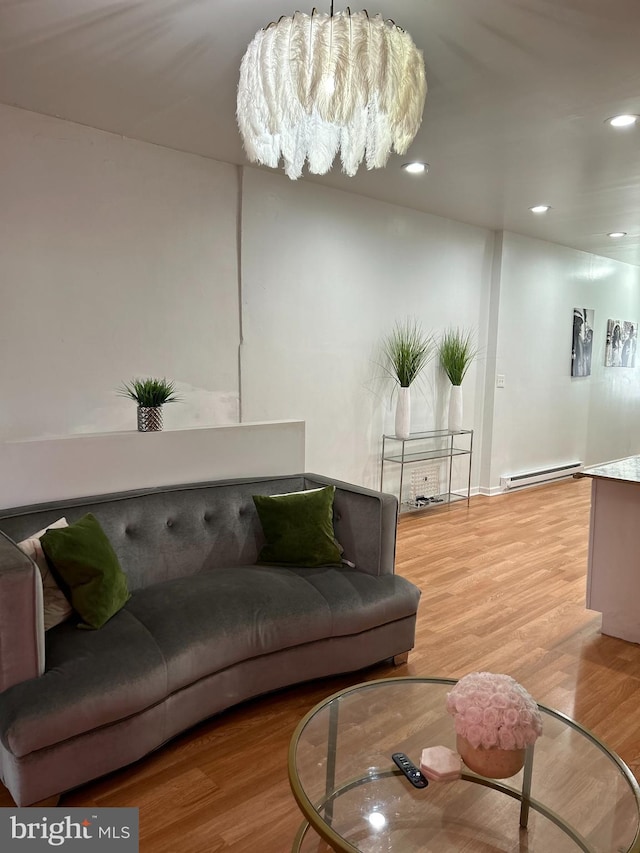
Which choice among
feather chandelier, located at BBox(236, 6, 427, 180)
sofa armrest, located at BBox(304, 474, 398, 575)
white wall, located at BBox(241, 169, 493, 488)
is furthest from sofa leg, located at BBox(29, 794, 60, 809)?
white wall, located at BBox(241, 169, 493, 488)

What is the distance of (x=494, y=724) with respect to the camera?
4.78 ft

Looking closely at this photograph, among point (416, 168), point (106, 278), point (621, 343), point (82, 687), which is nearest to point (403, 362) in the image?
point (416, 168)

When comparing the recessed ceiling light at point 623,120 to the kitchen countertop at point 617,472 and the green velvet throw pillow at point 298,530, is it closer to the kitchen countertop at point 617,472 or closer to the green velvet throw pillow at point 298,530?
the kitchen countertop at point 617,472

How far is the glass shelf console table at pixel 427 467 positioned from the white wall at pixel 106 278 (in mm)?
1696

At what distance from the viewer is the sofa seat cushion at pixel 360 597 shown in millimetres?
2566

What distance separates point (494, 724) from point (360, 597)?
1.20 meters

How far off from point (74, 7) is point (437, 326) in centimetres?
397

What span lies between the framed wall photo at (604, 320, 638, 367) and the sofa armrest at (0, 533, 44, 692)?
7455mm

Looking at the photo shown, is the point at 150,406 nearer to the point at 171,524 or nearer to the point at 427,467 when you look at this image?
the point at 171,524

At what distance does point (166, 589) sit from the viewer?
2.49 m

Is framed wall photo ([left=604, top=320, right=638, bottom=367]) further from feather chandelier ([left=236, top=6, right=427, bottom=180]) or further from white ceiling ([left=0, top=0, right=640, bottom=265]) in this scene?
feather chandelier ([left=236, top=6, right=427, bottom=180])

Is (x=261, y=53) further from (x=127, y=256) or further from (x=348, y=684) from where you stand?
(x=348, y=684)

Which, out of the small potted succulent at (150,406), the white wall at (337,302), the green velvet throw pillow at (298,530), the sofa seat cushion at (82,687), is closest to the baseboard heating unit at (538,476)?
the white wall at (337,302)

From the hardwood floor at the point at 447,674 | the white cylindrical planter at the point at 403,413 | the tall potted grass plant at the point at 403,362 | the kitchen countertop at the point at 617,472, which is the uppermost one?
the tall potted grass plant at the point at 403,362
